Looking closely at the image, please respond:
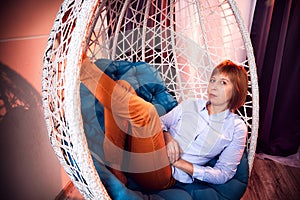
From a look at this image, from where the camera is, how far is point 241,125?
3.55 ft

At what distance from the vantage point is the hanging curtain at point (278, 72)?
169 cm

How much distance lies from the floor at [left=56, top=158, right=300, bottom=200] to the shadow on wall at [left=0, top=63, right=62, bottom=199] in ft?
0.68

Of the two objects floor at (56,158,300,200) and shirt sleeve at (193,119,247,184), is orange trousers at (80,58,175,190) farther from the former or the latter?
floor at (56,158,300,200)

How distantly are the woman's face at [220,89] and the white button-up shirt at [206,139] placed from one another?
7cm

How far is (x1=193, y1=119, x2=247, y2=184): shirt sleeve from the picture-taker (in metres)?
1.02

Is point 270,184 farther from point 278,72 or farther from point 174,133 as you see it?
point 174,133

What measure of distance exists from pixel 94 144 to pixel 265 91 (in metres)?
1.57

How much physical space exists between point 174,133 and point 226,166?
29 centimetres

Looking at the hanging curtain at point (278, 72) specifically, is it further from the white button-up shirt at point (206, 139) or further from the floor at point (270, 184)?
the white button-up shirt at point (206, 139)

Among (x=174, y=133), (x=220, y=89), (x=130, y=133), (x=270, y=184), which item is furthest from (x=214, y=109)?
(x=270, y=184)

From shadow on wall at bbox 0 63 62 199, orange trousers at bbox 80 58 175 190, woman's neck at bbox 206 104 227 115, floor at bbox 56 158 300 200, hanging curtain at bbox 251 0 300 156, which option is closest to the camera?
orange trousers at bbox 80 58 175 190

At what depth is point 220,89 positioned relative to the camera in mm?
1062

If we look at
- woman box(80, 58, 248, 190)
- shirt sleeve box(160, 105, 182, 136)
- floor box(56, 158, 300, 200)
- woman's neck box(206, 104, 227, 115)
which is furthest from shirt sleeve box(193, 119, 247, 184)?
floor box(56, 158, 300, 200)

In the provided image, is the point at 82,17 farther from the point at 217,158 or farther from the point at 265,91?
the point at 265,91
